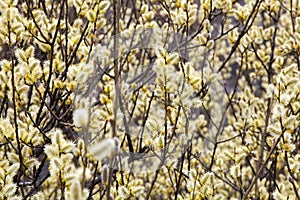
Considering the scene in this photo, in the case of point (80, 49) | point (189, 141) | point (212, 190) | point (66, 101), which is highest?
point (80, 49)

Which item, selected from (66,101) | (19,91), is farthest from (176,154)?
(19,91)

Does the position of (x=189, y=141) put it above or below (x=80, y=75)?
below

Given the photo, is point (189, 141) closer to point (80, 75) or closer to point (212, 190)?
point (212, 190)

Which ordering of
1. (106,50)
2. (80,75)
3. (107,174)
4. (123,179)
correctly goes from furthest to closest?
(106,50) → (123,179) → (80,75) → (107,174)

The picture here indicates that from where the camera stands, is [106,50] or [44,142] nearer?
[44,142]

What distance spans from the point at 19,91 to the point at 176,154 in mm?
775

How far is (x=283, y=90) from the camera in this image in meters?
1.92

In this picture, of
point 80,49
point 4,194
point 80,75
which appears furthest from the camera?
point 80,49

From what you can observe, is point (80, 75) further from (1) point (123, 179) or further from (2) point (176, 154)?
(2) point (176, 154)

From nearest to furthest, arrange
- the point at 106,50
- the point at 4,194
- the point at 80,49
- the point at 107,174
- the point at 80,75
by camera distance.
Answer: the point at 107,174 → the point at 4,194 → the point at 80,75 → the point at 80,49 → the point at 106,50

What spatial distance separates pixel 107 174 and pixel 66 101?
109cm

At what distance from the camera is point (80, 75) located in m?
1.84

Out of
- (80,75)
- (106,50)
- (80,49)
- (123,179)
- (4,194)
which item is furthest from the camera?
(106,50)

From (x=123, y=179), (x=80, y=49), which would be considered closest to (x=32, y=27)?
(x=80, y=49)
